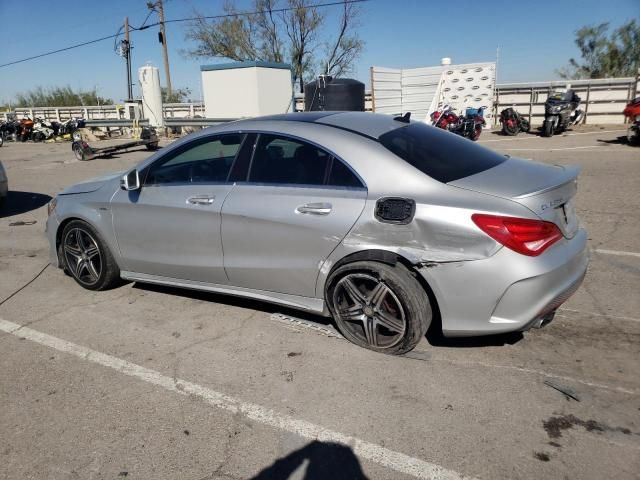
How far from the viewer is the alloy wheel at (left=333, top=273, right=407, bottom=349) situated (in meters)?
3.28

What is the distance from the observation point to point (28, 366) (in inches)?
136

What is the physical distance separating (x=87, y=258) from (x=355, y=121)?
2.78 meters

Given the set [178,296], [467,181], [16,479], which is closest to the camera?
[16,479]

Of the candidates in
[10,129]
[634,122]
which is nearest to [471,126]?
[634,122]

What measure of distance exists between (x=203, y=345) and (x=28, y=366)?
117cm

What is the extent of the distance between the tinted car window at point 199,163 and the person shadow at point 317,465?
84.0 inches

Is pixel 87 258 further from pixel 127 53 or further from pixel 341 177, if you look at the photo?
pixel 127 53

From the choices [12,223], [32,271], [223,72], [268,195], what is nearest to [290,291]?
[268,195]

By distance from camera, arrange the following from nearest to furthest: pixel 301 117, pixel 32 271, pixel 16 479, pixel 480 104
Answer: pixel 16 479 → pixel 301 117 → pixel 32 271 → pixel 480 104

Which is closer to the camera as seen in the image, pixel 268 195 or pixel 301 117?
pixel 268 195

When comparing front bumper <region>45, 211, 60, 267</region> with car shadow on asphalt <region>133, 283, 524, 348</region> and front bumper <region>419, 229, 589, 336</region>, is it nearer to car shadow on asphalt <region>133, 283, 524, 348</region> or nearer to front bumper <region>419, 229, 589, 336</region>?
car shadow on asphalt <region>133, 283, 524, 348</region>

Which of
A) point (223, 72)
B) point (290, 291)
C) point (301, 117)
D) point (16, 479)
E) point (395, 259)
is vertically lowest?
point (16, 479)

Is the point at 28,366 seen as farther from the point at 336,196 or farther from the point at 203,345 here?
the point at 336,196

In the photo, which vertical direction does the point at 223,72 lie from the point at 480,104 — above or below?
above
